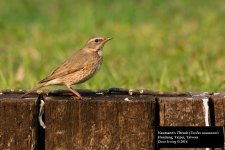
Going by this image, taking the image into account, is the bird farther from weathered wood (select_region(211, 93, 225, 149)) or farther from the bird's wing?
weathered wood (select_region(211, 93, 225, 149))

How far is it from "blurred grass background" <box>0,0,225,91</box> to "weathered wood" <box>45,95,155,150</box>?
2808 mm

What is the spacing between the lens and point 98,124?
20.5 ft

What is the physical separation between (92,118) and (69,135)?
0.67ft

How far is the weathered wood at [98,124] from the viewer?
6.24 meters

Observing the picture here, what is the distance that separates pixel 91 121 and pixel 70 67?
1.55 meters

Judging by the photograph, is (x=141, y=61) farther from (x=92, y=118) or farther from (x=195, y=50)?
(x=92, y=118)

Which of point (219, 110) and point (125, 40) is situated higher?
point (125, 40)

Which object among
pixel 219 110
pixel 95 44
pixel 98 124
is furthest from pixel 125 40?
pixel 98 124

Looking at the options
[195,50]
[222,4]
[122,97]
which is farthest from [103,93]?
[222,4]

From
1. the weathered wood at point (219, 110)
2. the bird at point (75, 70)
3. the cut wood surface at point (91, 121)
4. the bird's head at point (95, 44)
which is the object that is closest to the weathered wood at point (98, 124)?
the cut wood surface at point (91, 121)

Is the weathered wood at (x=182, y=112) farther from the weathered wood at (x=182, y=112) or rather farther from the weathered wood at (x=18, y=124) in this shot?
the weathered wood at (x=18, y=124)

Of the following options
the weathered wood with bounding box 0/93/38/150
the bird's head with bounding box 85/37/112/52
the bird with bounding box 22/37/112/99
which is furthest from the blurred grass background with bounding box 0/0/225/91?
the weathered wood with bounding box 0/93/38/150

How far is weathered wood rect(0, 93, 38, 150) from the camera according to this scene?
244 inches

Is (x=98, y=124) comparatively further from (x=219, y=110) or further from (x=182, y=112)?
(x=219, y=110)
